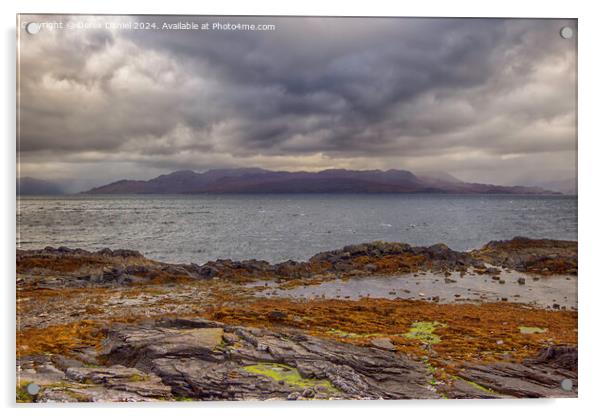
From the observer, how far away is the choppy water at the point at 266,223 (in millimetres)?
3725

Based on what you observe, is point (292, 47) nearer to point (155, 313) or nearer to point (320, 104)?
point (320, 104)

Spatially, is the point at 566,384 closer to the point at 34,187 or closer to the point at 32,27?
the point at 34,187

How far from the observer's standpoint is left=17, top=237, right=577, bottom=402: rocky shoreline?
351 centimetres

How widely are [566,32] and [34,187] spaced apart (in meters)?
5.65

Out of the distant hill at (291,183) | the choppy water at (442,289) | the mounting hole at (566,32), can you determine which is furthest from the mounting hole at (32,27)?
the mounting hole at (566,32)

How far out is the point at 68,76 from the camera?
12.0ft

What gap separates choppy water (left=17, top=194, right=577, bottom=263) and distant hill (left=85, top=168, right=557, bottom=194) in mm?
91

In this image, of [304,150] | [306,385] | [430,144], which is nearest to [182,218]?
[304,150]

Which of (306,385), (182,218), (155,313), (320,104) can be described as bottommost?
(306,385)

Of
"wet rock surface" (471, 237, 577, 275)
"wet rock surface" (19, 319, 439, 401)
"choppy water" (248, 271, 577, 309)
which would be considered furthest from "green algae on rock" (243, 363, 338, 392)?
"wet rock surface" (471, 237, 577, 275)

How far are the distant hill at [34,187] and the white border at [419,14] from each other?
0.09 metres

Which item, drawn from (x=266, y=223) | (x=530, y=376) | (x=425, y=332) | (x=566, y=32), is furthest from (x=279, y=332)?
(x=566, y=32)

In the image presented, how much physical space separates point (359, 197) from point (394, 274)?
972 mm

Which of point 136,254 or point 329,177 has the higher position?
point 329,177
